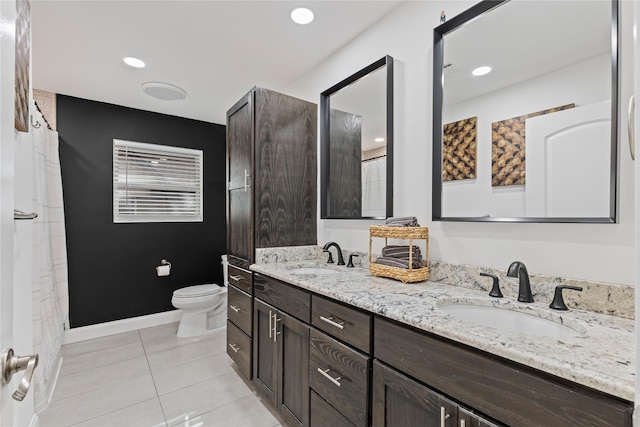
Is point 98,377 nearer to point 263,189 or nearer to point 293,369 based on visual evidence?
point 293,369

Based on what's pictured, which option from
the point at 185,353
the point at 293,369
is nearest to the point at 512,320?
the point at 293,369

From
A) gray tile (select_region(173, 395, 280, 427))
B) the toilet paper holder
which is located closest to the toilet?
the toilet paper holder

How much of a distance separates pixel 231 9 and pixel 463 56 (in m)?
1.35

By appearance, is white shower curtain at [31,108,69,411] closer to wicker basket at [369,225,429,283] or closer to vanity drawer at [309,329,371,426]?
vanity drawer at [309,329,371,426]

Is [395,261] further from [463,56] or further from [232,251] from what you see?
[232,251]

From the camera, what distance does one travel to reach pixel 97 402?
6.50 feet

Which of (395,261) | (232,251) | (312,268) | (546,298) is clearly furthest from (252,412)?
(546,298)

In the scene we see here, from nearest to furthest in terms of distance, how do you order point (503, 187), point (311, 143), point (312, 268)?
1. point (503, 187)
2. point (312, 268)
3. point (311, 143)

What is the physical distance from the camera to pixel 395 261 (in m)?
1.57

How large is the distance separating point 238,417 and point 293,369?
598 millimetres

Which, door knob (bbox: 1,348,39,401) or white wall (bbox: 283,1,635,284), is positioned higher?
white wall (bbox: 283,1,635,284)

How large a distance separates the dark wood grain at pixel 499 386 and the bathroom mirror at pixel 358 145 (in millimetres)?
963

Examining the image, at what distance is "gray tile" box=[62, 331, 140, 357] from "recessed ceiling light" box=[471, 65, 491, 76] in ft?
11.7

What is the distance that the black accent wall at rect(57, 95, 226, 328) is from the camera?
9.75 feet
